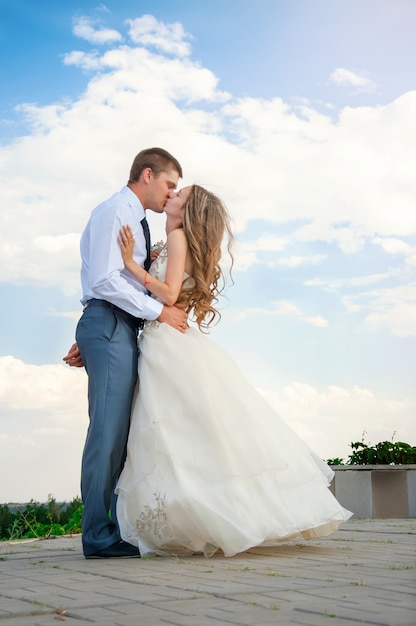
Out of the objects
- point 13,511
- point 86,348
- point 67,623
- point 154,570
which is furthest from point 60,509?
point 67,623

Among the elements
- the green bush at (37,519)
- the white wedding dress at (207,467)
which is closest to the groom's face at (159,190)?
the white wedding dress at (207,467)

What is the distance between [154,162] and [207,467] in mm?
2057

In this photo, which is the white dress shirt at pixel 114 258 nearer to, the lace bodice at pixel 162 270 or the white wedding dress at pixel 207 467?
the lace bodice at pixel 162 270

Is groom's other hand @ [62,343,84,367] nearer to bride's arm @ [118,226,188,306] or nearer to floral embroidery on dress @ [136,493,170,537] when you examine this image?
bride's arm @ [118,226,188,306]

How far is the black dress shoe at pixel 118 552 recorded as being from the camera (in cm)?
474

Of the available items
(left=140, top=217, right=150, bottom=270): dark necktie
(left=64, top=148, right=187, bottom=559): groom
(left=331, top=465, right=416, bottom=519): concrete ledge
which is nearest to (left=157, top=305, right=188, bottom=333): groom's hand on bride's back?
(left=64, top=148, right=187, bottom=559): groom

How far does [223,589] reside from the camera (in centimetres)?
324

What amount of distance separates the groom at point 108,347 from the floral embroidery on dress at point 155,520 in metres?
0.27

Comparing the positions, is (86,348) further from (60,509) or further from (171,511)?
(60,509)

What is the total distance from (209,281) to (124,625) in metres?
2.82

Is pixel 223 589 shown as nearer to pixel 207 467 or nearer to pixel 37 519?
pixel 207 467

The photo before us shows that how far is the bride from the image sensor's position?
4.43 m

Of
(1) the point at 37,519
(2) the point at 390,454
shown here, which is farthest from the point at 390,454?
(1) the point at 37,519

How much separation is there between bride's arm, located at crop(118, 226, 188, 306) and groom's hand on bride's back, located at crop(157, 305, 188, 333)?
0.15 ft
